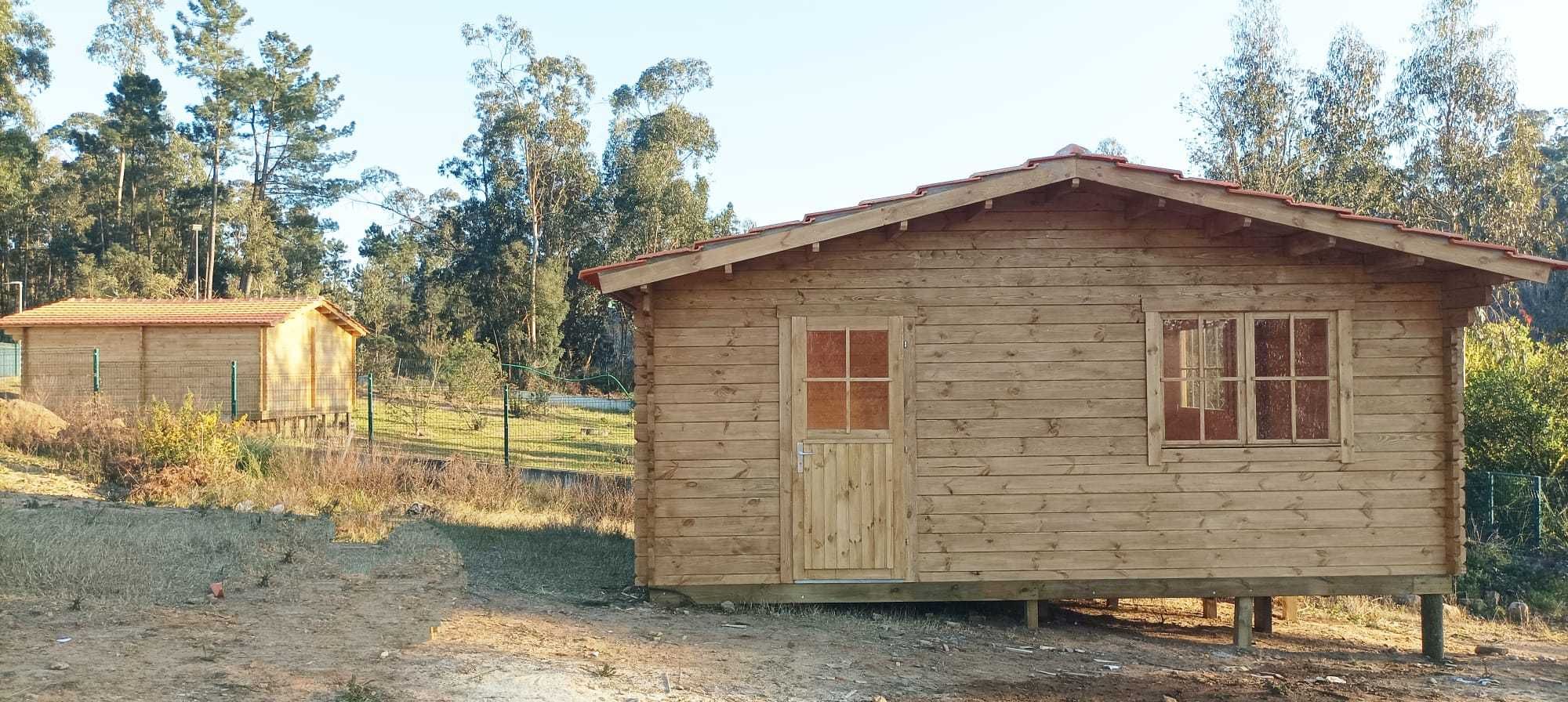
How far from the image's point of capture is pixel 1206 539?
26.1 feet

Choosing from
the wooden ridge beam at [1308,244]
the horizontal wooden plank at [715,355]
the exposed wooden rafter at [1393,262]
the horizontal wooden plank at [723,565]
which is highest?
the wooden ridge beam at [1308,244]

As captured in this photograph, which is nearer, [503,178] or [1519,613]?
[1519,613]

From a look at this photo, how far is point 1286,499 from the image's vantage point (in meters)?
7.95

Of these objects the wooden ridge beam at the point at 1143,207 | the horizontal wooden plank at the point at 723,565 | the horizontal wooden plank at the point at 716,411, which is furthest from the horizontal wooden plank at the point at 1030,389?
the horizontal wooden plank at the point at 723,565

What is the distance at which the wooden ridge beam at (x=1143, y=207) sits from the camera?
301 inches

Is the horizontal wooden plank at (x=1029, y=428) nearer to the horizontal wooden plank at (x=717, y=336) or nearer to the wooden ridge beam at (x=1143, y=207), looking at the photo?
the horizontal wooden plank at (x=717, y=336)

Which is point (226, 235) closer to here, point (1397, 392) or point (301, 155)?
point (301, 155)

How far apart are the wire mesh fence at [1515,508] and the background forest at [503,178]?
11.8m

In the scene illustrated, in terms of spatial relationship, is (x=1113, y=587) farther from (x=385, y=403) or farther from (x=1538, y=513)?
(x=385, y=403)

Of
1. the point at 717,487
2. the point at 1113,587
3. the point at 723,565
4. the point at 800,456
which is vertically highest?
the point at 800,456

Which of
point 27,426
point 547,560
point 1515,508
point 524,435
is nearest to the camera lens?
point 547,560

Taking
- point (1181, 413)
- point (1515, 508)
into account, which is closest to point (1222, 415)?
point (1181, 413)

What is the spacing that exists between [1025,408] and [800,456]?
5.63 ft

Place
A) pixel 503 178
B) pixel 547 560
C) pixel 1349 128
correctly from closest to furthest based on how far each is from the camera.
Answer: pixel 547 560 → pixel 1349 128 → pixel 503 178
